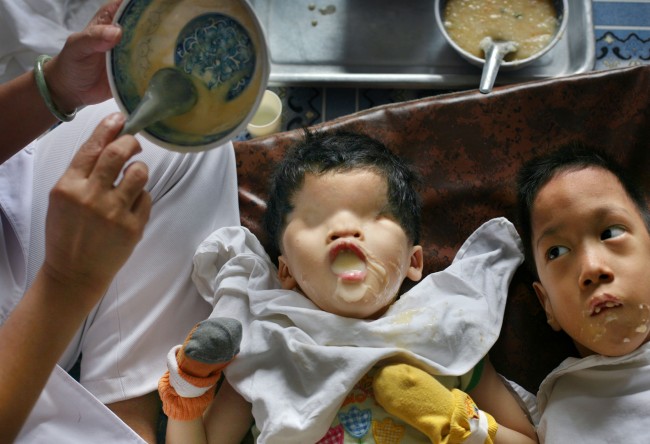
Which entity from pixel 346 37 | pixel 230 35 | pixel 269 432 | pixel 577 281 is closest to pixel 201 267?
pixel 269 432

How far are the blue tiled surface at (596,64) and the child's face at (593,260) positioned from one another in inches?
32.4

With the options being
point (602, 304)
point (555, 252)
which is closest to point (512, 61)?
point (555, 252)

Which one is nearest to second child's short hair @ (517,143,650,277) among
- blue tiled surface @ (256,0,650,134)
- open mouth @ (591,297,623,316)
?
open mouth @ (591,297,623,316)

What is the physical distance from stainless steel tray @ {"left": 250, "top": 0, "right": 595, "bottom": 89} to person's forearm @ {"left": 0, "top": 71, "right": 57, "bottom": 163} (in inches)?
36.2

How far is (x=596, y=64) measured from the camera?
7.28 ft

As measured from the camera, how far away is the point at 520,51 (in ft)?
6.49

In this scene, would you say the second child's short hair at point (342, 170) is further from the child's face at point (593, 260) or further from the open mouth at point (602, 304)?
the open mouth at point (602, 304)

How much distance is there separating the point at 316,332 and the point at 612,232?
609 millimetres

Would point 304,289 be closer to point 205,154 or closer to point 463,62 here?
point 205,154

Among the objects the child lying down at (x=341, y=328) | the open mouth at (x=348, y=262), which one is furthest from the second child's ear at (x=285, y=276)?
the open mouth at (x=348, y=262)

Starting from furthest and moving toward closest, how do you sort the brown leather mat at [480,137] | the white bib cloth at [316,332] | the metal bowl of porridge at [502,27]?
the metal bowl of porridge at [502,27] < the brown leather mat at [480,137] < the white bib cloth at [316,332]

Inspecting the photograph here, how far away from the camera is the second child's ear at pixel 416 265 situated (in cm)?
149

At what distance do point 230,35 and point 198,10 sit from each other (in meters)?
0.06

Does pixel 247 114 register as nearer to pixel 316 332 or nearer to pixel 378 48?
pixel 316 332
